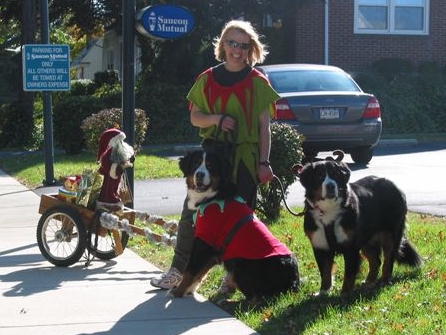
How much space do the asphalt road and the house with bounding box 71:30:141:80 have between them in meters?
23.6

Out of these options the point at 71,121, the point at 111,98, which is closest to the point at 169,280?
the point at 71,121

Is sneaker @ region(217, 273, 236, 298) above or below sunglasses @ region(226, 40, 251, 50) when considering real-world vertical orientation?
below

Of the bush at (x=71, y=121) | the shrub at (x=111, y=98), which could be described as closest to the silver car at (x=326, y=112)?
the bush at (x=71, y=121)

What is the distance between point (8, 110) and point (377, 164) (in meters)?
11.5

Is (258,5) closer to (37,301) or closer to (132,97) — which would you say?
(132,97)

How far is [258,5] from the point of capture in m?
22.8

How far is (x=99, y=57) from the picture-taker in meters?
56.2

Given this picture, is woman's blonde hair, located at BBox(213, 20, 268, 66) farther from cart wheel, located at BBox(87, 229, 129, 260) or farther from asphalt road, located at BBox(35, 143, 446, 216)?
asphalt road, located at BBox(35, 143, 446, 216)

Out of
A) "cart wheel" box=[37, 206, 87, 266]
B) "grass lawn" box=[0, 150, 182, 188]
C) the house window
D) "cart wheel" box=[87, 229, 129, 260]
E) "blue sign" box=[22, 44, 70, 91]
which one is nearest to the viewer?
"cart wheel" box=[37, 206, 87, 266]

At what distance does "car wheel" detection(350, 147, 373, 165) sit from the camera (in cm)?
1462

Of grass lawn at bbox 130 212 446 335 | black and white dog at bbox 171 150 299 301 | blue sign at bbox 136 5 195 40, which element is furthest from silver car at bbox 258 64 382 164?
black and white dog at bbox 171 150 299 301

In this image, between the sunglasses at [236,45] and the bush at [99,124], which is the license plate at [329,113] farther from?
the sunglasses at [236,45]

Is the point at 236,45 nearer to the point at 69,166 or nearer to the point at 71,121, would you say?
the point at 69,166

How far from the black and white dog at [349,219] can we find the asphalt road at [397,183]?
11.6 feet
